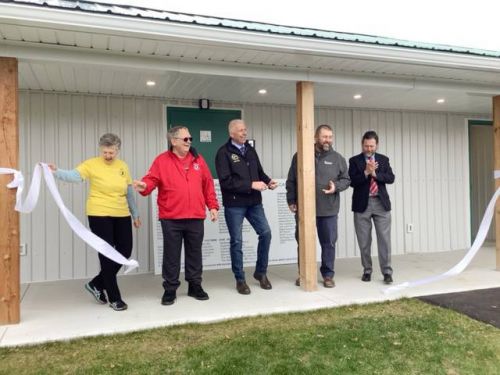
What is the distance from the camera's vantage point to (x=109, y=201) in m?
3.56

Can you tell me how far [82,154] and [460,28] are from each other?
1708cm

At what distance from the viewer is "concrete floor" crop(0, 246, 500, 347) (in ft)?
10.5

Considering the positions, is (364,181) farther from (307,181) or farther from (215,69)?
(215,69)

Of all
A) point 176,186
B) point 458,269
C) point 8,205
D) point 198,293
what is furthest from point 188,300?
point 458,269

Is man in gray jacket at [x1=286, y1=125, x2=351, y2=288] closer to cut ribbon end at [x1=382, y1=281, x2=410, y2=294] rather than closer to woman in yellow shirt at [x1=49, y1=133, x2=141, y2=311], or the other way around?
cut ribbon end at [x1=382, y1=281, x2=410, y2=294]

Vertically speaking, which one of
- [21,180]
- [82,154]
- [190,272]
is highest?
[82,154]

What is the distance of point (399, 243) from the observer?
6371mm

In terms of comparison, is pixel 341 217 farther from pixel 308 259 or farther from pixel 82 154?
pixel 82 154

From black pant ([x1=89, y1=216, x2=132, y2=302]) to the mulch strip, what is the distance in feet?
8.57

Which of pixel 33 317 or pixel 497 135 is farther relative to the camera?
pixel 497 135

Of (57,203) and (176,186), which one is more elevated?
(176,186)

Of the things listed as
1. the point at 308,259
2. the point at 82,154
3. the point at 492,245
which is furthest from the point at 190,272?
the point at 492,245

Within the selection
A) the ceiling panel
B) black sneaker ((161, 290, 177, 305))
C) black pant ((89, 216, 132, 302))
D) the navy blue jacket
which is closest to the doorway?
the ceiling panel

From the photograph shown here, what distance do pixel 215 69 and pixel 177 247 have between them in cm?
157
